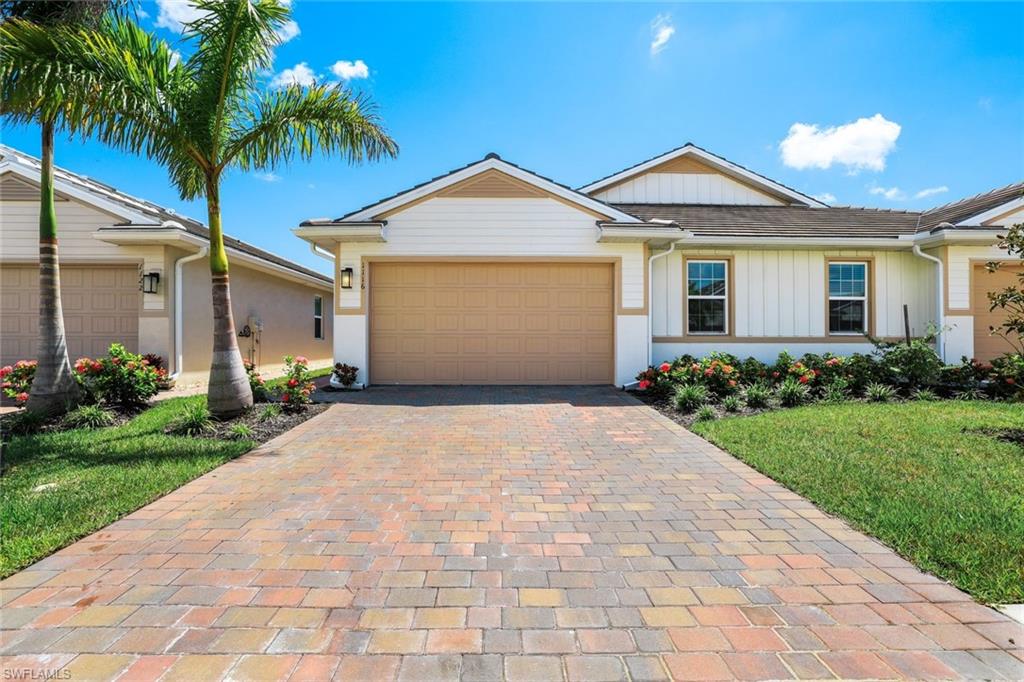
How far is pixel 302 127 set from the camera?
6461 millimetres

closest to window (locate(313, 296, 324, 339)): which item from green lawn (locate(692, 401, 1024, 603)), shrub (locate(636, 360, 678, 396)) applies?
shrub (locate(636, 360, 678, 396))

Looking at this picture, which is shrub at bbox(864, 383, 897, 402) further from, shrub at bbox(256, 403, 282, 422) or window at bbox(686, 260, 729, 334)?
shrub at bbox(256, 403, 282, 422)

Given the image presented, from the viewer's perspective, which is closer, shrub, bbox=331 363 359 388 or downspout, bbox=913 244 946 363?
shrub, bbox=331 363 359 388

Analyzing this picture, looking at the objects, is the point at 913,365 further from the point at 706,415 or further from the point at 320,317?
the point at 320,317

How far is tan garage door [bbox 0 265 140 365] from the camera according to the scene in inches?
375

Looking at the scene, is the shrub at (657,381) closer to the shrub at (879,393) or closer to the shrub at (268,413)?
the shrub at (879,393)

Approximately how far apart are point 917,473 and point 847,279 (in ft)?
25.5

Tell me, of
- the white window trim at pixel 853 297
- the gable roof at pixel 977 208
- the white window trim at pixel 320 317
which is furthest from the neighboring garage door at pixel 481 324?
the white window trim at pixel 320 317

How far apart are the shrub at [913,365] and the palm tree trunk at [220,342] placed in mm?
11574

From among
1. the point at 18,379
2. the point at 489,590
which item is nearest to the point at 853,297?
the point at 489,590

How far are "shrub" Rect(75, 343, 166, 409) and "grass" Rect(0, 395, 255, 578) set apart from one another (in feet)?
3.40

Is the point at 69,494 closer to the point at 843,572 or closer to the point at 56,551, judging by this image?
the point at 56,551

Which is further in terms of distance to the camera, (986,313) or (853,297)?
(853,297)

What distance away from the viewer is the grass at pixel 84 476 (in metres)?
3.16
